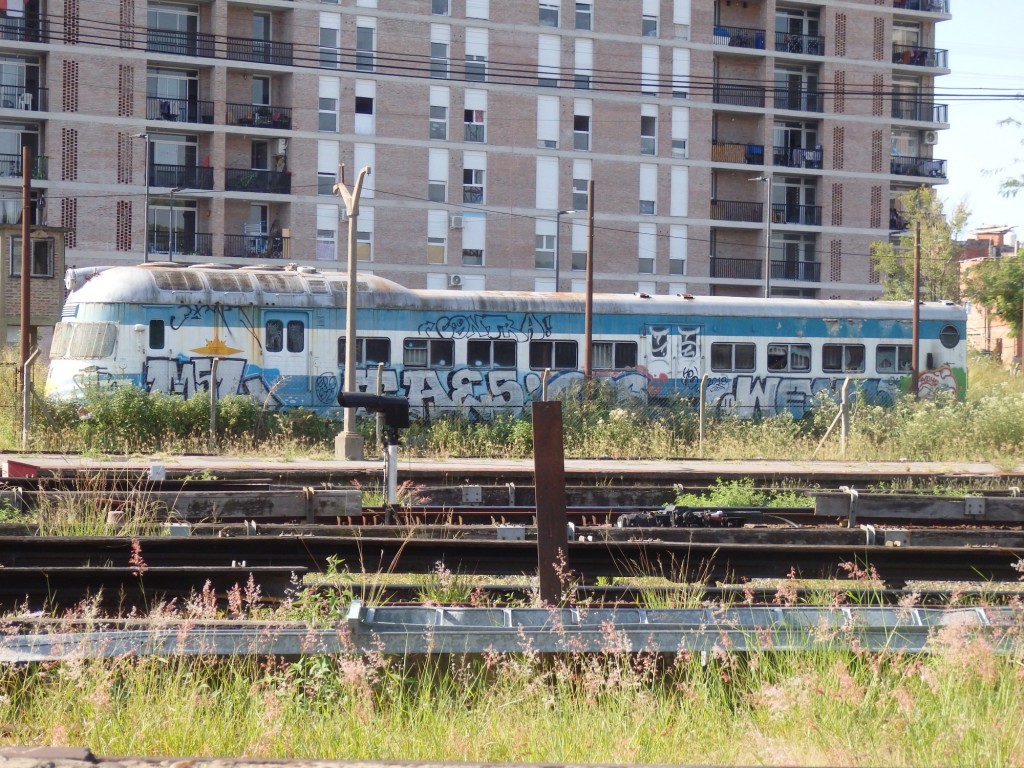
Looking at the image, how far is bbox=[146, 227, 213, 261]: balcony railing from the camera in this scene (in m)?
55.4

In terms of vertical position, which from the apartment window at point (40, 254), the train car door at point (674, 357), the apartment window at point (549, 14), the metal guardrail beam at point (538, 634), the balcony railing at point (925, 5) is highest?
the balcony railing at point (925, 5)

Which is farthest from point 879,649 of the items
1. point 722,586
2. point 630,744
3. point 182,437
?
point 182,437

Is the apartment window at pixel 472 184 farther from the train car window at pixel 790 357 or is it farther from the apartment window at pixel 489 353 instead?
the apartment window at pixel 489 353

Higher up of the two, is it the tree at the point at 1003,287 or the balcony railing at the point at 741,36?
the balcony railing at the point at 741,36

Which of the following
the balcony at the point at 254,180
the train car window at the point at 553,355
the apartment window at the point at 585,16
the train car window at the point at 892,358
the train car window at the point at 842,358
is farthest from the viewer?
the apartment window at the point at 585,16

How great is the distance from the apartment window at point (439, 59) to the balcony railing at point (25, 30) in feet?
56.1

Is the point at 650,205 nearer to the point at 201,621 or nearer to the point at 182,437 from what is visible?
the point at 182,437

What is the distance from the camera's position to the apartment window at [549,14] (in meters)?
61.2

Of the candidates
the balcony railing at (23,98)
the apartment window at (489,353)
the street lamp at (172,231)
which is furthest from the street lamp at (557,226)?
the apartment window at (489,353)

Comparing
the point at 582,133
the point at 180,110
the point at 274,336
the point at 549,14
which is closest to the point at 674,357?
the point at 274,336

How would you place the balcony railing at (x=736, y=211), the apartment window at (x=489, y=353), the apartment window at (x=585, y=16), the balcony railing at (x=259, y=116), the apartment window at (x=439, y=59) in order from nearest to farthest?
the apartment window at (x=489, y=353)
the balcony railing at (x=259, y=116)
the apartment window at (x=439, y=59)
the apartment window at (x=585, y=16)
the balcony railing at (x=736, y=211)

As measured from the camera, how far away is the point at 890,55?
6862 cm

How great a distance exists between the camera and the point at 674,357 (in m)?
28.4

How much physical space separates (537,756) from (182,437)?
18182mm
